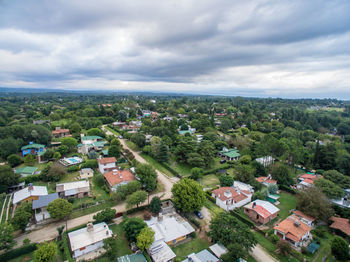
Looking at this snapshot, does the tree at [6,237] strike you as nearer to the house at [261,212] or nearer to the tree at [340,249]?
the house at [261,212]

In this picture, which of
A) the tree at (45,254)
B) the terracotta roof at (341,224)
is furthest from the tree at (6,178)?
the terracotta roof at (341,224)

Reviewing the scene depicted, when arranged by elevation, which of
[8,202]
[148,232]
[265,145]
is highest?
[265,145]

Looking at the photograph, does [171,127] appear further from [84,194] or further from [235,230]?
[235,230]

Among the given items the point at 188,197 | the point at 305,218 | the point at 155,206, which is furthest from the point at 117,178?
the point at 305,218

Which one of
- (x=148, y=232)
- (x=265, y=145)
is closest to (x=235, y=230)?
(x=148, y=232)

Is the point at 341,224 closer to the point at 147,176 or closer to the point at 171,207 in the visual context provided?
the point at 171,207

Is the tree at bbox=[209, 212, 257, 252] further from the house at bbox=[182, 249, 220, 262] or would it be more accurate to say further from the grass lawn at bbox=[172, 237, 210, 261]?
the house at bbox=[182, 249, 220, 262]
